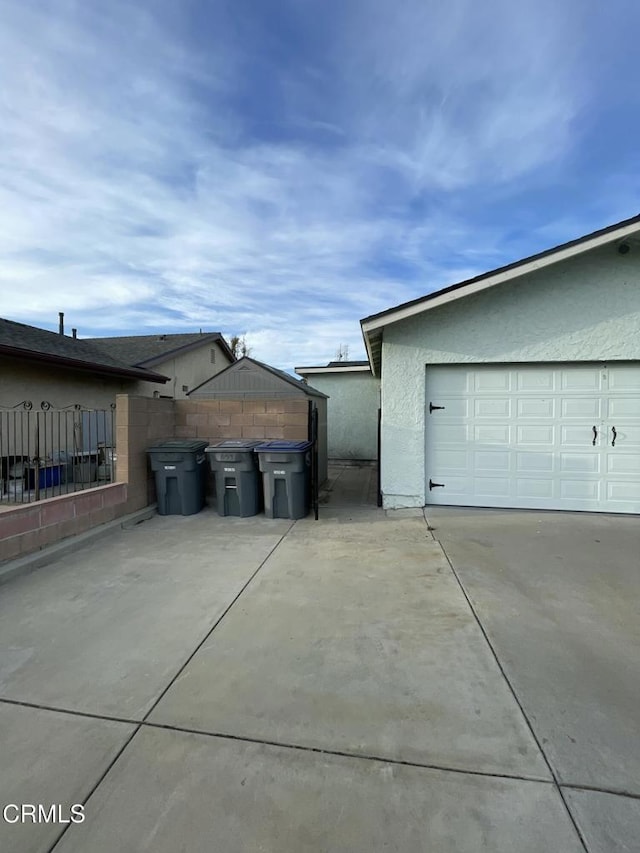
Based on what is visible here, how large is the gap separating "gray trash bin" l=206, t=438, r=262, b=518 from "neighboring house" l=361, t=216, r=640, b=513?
2.10m

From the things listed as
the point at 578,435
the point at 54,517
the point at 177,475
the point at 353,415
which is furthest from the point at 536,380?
the point at 353,415

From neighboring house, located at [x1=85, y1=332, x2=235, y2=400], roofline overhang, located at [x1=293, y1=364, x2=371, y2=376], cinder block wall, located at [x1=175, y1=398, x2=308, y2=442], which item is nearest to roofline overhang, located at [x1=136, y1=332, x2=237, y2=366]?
neighboring house, located at [x1=85, y1=332, x2=235, y2=400]

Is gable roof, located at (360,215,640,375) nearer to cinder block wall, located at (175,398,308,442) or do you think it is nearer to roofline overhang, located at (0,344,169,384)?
cinder block wall, located at (175,398,308,442)

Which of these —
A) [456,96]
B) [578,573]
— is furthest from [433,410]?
[456,96]

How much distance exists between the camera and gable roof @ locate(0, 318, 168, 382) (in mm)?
7684

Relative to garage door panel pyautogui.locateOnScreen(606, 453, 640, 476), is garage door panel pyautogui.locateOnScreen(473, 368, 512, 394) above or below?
above

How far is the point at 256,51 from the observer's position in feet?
20.3

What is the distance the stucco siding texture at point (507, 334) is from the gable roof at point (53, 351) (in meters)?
6.58

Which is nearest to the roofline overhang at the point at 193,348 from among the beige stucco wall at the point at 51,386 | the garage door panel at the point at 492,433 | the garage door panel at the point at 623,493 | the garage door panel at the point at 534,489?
the beige stucco wall at the point at 51,386

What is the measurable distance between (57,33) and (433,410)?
6.98 metres

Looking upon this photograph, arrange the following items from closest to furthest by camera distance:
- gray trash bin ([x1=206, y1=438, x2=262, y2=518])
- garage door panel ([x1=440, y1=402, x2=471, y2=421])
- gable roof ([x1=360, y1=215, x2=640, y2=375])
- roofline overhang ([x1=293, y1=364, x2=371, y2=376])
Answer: gable roof ([x1=360, y1=215, x2=640, y2=375])
gray trash bin ([x1=206, y1=438, x2=262, y2=518])
garage door panel ([x1=440, y1=402, x2=471, y2=421])
roofline overhang ([x1=293, y1=364, x2=371, y2=376])

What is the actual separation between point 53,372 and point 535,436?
9563mm

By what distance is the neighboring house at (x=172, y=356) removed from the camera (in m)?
13.0

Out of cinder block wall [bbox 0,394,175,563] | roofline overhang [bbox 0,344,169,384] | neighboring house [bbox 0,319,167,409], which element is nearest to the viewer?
cinder block wall [bbox 0,394,175,563]
